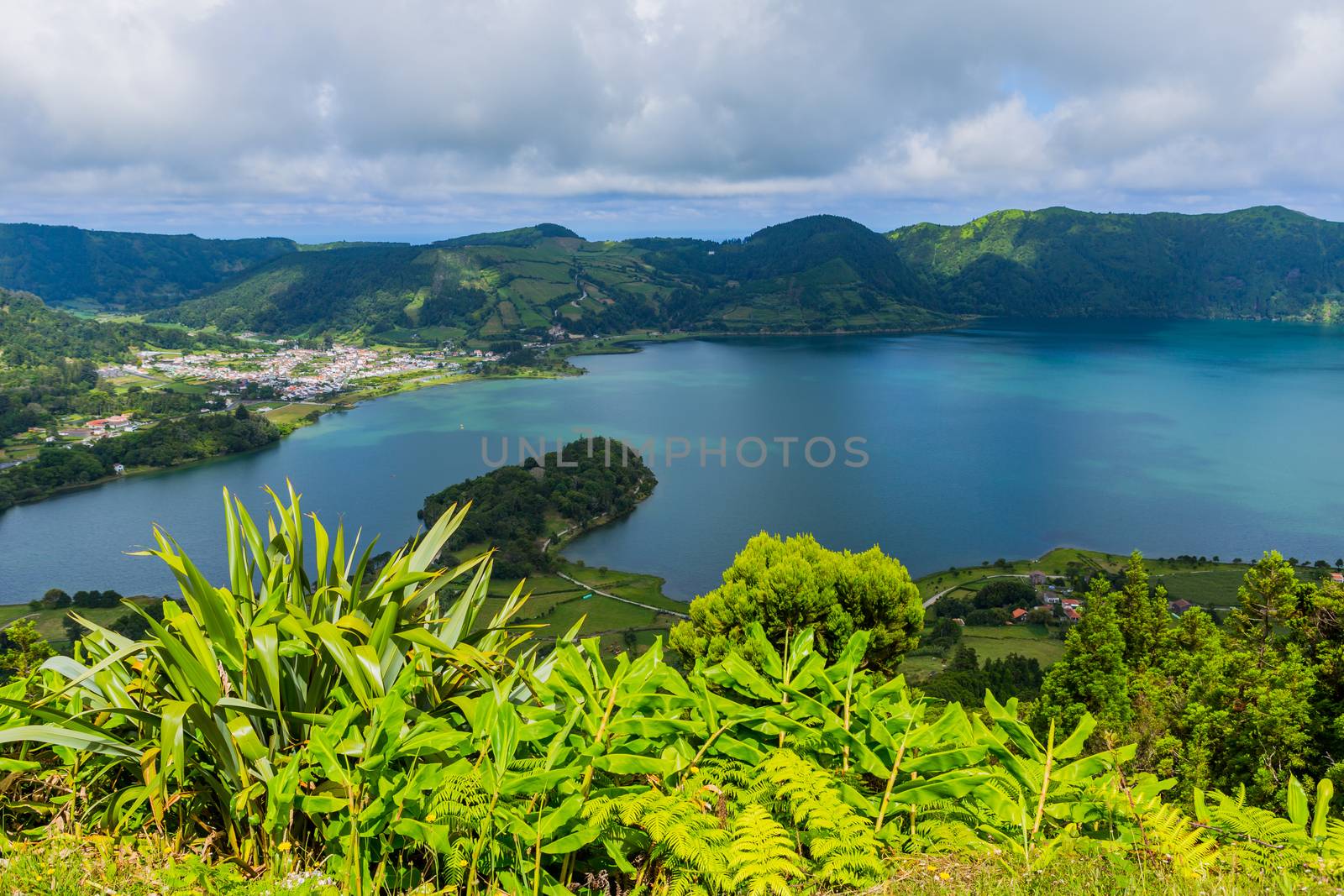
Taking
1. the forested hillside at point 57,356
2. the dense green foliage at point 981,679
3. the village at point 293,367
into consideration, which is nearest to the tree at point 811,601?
the dense green foliage at point 981,679

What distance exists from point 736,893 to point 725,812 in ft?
0.81

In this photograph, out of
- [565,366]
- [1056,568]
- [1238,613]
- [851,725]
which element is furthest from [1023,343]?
[851,725]

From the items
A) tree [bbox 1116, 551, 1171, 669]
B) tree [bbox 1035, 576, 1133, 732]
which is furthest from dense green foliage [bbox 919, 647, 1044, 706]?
tree [bbox 1035, 576, 1133, 732]

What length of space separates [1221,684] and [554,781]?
423 inches

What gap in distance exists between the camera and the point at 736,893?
5.98 ft

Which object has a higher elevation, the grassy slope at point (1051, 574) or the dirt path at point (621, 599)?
the grassy slope at point (1051, 574)

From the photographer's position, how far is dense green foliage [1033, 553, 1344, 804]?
26.8 ft

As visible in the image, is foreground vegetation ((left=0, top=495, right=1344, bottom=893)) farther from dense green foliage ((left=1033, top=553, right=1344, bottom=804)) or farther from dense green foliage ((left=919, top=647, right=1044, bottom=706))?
dense green foliage ((left=919, top=647, right=1044, bottom=706))

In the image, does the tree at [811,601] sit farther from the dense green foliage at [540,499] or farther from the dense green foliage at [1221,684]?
the dense green foliage at [540,499]

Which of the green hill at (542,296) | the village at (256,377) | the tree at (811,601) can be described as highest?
the green hill at (542,296)

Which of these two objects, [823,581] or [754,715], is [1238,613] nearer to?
[823,581]

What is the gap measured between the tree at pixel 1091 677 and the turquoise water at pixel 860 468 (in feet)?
101

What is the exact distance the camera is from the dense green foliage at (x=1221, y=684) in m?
8.16

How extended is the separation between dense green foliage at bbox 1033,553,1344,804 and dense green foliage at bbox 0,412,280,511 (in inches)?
2943
